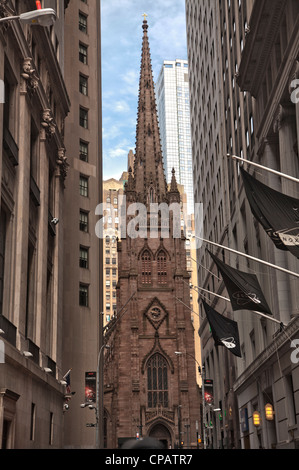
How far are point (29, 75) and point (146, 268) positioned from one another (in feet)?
277

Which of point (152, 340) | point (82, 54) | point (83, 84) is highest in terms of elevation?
point (82, 54)

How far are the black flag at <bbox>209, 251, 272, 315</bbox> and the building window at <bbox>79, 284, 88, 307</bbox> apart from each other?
83.1 feet

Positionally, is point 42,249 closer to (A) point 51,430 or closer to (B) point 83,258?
(A) point 51,430

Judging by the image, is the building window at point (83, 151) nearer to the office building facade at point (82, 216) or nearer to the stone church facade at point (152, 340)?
the office building facade at point (82, 216)

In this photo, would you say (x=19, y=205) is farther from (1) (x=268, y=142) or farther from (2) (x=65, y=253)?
(2) (x=65, y=253)

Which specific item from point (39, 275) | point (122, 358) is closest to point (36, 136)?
point (39, 275)

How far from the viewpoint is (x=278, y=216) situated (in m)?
18.3

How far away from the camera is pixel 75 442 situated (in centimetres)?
4362

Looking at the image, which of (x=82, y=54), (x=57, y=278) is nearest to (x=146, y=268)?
(x=82, y=54)

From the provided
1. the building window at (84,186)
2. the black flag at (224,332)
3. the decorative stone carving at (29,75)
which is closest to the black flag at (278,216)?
the black flag at (224,332)

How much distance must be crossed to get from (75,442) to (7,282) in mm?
23115

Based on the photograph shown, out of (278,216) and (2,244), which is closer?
(278,216)

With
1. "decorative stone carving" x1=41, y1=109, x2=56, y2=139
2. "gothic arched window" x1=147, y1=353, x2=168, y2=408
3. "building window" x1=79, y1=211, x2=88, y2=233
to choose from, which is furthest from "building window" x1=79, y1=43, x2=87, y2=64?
"gothic arched window" x1=147, y1=353, x2=168, y2=408

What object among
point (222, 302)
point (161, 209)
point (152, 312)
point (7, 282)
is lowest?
point (7, 282)
